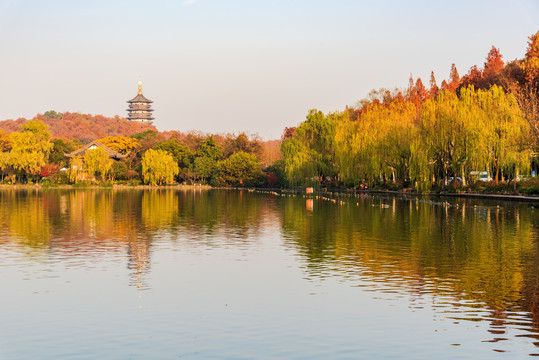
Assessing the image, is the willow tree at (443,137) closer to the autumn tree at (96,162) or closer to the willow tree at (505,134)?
the willow tree at (505,134)

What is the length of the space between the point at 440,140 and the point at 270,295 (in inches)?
1637

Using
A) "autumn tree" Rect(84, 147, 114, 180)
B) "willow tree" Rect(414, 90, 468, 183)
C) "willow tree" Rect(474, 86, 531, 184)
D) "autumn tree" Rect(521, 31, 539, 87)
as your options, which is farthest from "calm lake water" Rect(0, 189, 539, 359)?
"autumn tree" Rect(84, 147, 114, 180)

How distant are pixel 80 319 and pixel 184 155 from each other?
9895cm

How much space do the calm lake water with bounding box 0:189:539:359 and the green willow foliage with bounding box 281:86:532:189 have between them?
84.7ft

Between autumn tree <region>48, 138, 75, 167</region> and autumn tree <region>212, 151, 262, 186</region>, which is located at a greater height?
autumn tree <region>48, 138, 75, 167</region>

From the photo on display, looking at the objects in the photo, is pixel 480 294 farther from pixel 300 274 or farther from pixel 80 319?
pixel 80 319

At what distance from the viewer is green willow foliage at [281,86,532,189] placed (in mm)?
46438

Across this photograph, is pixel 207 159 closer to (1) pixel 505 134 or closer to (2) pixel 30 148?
(2) pixel 30 148

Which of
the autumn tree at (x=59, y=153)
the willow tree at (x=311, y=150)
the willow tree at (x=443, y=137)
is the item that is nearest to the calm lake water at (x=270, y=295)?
the willow tree at (x=443, y=137)

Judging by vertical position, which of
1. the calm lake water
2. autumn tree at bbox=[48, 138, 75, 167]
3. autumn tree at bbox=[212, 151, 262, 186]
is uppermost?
autumn tree at bbox=[48, 138, 75, 167]

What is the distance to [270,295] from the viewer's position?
11.6 m

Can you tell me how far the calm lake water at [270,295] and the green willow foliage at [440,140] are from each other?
1016 inches

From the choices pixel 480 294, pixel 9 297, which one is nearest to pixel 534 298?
pixel 480 294

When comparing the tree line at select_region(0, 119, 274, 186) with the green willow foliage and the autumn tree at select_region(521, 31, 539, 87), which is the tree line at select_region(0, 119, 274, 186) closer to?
the green willow foliage
